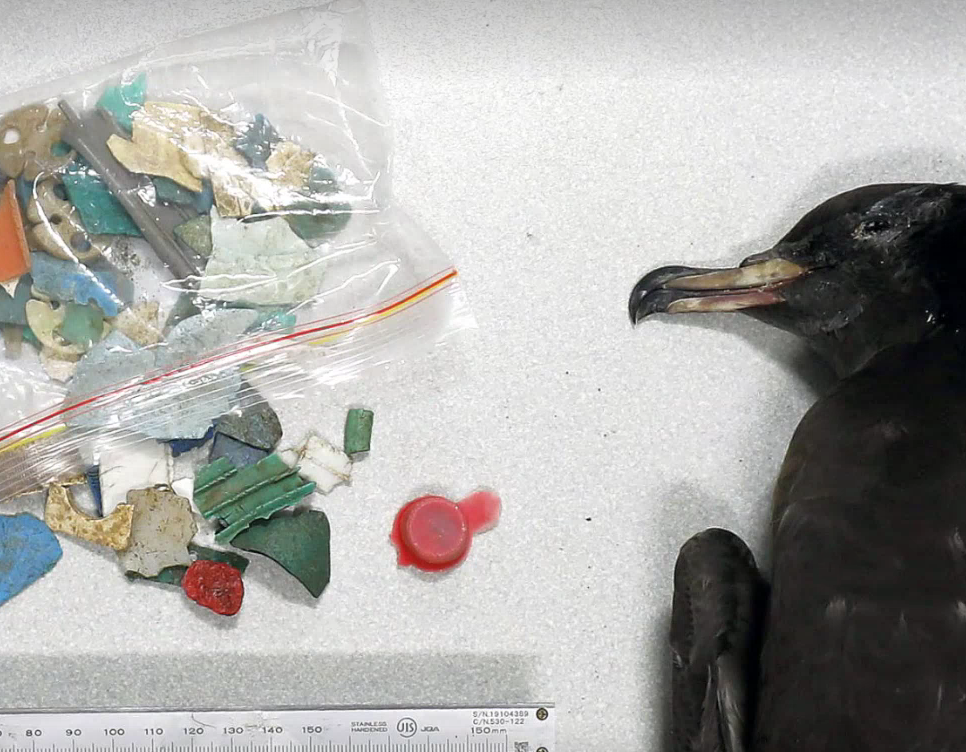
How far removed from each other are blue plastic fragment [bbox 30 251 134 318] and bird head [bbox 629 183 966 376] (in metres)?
0.74

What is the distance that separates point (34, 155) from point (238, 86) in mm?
287

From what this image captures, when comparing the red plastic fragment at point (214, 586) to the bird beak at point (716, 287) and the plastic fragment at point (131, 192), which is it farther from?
the bird beak at point (716, 287)

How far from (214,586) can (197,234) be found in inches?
18.3

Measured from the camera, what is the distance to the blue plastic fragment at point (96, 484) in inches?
55.5

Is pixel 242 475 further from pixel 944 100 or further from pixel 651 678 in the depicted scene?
pixel 944 100

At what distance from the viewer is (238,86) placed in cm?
148

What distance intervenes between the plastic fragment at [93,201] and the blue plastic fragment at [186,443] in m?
0.29

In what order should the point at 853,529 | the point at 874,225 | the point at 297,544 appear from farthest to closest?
1. the point at 297,544
2. the point at 874,225
3. the point at 853,529

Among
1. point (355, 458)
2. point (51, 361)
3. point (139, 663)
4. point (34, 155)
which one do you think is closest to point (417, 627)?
point (355, 458)

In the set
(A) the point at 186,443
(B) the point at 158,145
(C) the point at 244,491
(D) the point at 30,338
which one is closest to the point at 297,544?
(C) the point at 244,491

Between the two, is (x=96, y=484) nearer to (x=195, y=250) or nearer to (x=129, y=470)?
(x=129, y=470)

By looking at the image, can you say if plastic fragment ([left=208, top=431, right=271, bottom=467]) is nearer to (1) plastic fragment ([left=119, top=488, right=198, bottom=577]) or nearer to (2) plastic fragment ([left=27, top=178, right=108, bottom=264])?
(1) plastic fragment ([left=119, top=488, right=198, bottom=577])

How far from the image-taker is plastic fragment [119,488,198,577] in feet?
4.50

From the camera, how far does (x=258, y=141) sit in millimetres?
1461
